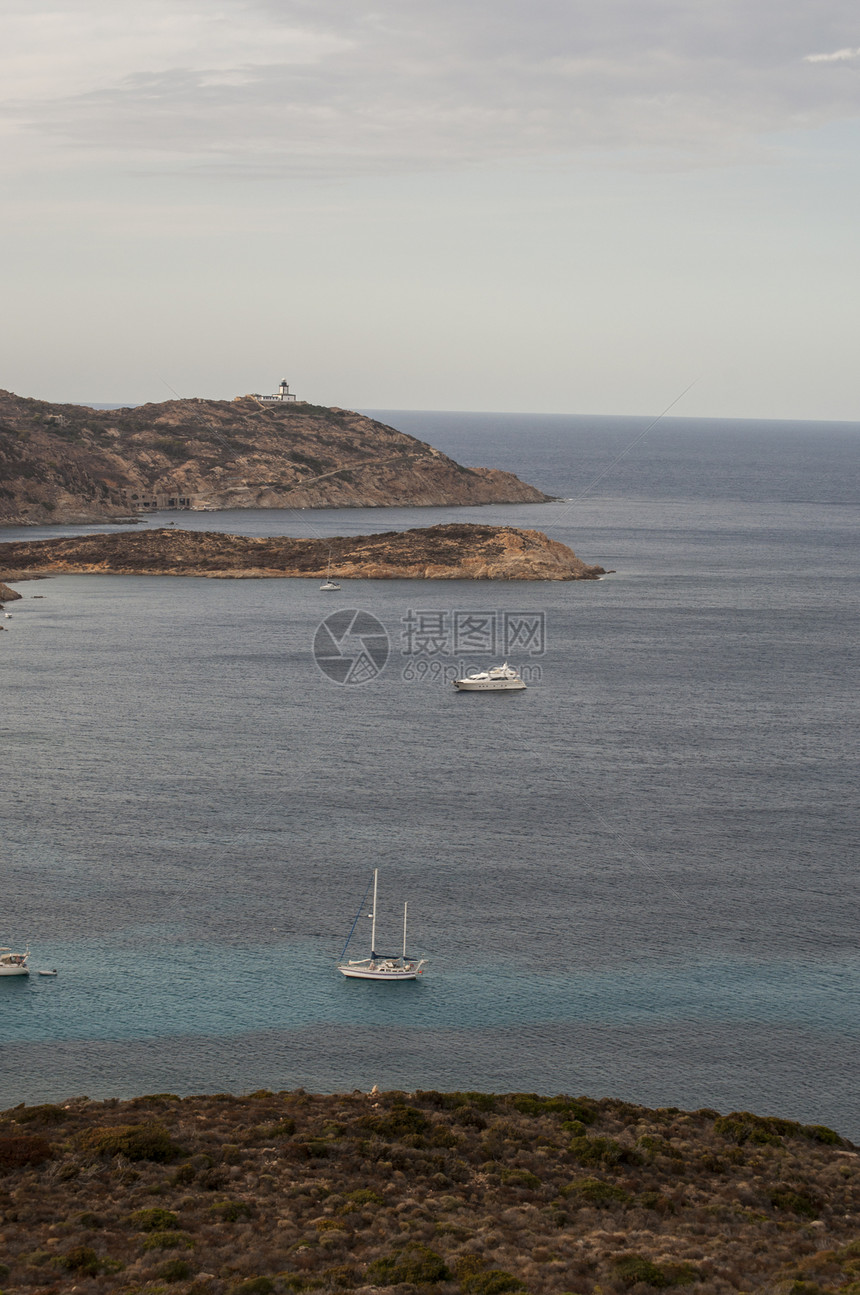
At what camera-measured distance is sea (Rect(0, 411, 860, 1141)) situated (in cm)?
4397

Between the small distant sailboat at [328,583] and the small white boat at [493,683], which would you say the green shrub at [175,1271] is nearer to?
the small white boat at [493,683]

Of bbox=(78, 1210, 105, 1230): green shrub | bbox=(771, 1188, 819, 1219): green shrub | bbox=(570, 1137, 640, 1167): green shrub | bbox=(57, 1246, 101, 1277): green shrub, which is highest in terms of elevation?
bbox=(57, 1246, 101, 1277): green shrub

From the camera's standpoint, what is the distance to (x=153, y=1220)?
31188 millimetres

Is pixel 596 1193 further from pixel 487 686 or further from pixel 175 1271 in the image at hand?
pixel 487 686

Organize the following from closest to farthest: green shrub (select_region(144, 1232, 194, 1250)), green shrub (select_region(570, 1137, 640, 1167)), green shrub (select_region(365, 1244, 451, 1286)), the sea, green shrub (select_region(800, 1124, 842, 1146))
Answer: green shrub (select_region(365, 1244, 451, 1286)), green shrub (select_region(144, 1232, 194, 1250)), green shrub (select_region(570, 1137, 640, 1167)), green shrub (select_region(800, 1124, 842, 1146)), the sea

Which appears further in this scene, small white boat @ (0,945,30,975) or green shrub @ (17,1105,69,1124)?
small white boat @ (0,945,30,975)

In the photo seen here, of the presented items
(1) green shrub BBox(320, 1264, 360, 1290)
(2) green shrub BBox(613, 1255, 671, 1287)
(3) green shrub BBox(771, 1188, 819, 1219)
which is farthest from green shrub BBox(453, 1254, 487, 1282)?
(3) green shrub BBox(771, 1188, 819, 1219)

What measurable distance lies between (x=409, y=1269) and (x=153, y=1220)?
6.98 meters

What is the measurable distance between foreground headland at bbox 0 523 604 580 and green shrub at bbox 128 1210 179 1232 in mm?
129952

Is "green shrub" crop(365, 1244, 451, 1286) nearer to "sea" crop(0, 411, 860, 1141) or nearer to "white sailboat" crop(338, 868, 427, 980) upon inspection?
"sea" crop(0, 411, 860, 1141)

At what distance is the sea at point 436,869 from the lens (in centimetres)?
4397

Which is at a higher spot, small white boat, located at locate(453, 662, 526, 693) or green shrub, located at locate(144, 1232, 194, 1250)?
small white boat, located at locate(453, 662, 526, 693)

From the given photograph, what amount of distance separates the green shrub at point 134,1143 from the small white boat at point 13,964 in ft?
45.2

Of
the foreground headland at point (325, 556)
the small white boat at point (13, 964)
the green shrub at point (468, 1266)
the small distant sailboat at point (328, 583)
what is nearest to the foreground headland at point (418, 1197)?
the green shrub at point (468, 1266)
